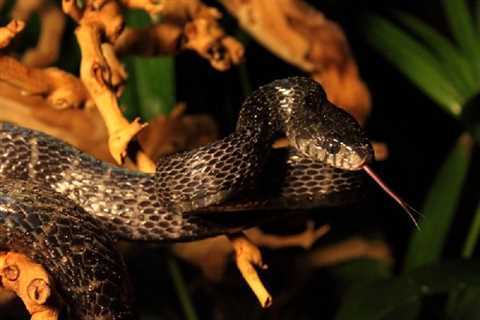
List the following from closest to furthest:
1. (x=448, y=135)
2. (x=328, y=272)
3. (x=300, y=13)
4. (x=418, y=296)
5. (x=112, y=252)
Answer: (x=112, y=252)
(x=418, y=296)
(x=300, y=13)
(x=328, y=272)
(x=448, y=135)

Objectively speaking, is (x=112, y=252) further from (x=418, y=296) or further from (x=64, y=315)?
(x=418, y=296)

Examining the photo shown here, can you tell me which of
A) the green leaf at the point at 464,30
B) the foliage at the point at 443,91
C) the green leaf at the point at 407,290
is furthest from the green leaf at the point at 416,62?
the green leaf at the point at 407,290

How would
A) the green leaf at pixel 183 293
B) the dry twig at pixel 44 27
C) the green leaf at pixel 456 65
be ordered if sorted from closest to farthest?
the green leaf at pixel 456 65
the green leaf at pixel 183 293
the dry twig at pixel 44 27

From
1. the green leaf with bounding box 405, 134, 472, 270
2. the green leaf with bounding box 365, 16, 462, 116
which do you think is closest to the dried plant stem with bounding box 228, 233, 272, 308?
the green leaf with bounding box 405, 134, 472, 270

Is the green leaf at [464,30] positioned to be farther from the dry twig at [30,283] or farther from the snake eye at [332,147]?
the dry twig at [30,283]

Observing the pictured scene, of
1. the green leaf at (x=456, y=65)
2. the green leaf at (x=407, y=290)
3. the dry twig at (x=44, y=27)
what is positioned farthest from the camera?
the dry twig at (x=44, y=27)

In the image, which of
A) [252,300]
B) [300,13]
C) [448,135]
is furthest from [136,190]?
[448,135]
